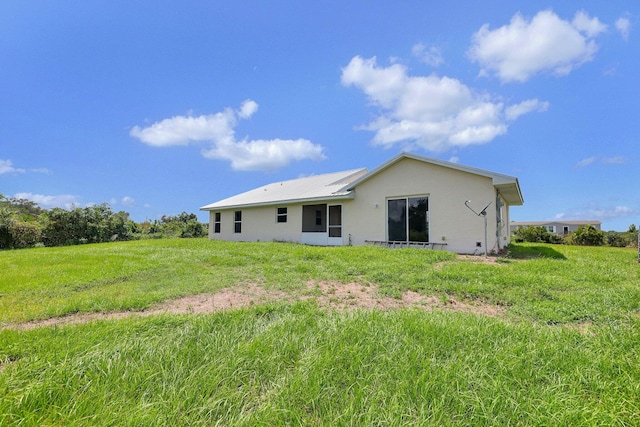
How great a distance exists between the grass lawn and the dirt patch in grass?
0.13m

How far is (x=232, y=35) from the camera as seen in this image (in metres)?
10.6

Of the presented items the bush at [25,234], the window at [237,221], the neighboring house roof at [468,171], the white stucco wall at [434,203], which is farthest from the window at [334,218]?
the bush at [25,234]

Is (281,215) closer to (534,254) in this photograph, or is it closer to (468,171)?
(468,171)

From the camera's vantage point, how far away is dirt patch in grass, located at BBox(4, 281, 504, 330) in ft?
12.9

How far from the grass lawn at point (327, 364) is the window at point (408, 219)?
263 inches

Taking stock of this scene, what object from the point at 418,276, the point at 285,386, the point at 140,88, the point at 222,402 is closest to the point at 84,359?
the point at 222,402

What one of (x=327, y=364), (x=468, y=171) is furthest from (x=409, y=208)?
(x=327, y=364)

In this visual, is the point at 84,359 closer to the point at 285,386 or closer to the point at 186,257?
the point at 285,386

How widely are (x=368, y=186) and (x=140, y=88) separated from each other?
10993mm

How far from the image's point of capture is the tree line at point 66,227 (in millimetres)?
17953

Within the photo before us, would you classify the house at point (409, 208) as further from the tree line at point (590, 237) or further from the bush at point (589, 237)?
the bush at point (589, 237)

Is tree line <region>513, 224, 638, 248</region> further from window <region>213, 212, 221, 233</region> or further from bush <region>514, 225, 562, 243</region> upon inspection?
window <region>213, 212, 221, 233</region>

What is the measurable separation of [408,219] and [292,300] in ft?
27.9

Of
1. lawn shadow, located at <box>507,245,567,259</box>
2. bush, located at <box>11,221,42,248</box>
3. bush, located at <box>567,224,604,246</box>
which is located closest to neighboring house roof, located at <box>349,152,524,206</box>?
lawn shadow, located at <box>507,245,567,259</box>
